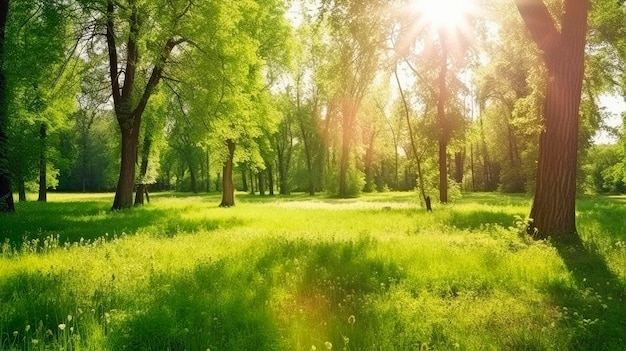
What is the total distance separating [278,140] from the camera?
76500 mm

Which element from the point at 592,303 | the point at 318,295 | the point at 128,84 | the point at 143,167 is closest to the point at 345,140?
the point at 143,167

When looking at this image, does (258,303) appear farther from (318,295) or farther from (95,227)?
(95,227)

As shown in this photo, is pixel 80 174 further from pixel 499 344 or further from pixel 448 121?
pixel 499 344

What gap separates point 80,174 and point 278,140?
2171 inches

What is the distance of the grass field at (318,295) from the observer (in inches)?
196

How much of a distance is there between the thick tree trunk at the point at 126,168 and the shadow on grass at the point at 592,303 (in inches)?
775

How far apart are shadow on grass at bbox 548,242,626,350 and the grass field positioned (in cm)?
2

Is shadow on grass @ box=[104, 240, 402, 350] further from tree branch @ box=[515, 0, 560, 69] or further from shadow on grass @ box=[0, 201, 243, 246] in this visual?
tree branch @ box=[515, 0, 560, 69]

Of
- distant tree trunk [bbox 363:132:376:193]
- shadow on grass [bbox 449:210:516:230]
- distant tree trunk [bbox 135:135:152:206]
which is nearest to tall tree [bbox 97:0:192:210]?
distant tree trunk [bbox 135:135:152:206]

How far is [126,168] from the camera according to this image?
22922mm

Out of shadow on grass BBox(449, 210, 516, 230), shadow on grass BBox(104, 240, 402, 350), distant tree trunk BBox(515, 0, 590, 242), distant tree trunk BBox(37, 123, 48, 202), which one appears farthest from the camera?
distant tree trunk BBox(37, 123, 48, 202)

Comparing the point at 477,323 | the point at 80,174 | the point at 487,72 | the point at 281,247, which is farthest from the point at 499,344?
the point at 80,174

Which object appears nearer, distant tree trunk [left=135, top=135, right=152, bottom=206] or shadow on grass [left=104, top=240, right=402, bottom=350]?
shadow on grass [left=104, top=240, right=402, bottom=350]

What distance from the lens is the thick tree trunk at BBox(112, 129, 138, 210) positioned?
74.6ft
